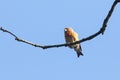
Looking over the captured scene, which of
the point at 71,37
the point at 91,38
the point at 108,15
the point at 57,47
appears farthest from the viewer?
the point at 71,37

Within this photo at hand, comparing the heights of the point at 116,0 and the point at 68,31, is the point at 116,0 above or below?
below

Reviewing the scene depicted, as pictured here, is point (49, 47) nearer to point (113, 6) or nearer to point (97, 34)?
point (97, 34)

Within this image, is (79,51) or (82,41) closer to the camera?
(82,41)

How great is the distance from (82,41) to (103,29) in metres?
0.20

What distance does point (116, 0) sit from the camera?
6.67 feet

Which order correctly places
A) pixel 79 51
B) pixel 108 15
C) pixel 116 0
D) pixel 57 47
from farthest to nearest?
pixel 79 51
pixel 57 47
pixel 108 15
pixel 116 0

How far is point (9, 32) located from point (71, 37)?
23.4 ft

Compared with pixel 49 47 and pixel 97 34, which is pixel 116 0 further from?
pixel 49 47

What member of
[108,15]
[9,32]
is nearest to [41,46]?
[9,32]

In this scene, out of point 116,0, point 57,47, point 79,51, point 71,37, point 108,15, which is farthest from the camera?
point 79,51

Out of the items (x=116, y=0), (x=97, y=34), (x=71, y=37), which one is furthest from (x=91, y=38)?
(x=71, y=37)

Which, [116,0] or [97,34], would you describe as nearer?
[116,0]

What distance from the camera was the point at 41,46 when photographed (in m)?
2.63

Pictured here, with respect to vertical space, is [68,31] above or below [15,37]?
above
